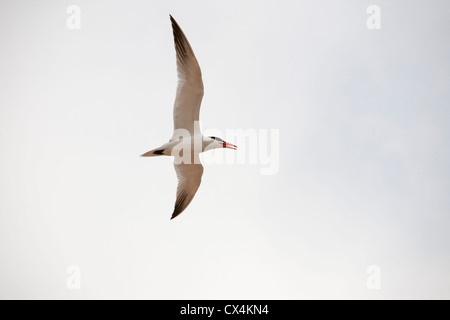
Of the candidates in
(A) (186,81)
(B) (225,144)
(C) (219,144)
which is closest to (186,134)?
(C) (219,144)

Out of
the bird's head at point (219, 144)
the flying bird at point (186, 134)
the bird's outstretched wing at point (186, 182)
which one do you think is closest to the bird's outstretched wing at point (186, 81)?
the flying bird at point (186, 134)

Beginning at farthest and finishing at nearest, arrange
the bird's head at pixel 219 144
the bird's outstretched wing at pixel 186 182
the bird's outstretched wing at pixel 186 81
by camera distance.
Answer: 1. the bird's outstretched wing at pixel 186 182
2. the bird's head at pixel 219 144
3. the bird's outstretched wing at pixel 186 81

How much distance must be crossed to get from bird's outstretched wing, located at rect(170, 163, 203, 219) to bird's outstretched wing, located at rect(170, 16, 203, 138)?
1.45m

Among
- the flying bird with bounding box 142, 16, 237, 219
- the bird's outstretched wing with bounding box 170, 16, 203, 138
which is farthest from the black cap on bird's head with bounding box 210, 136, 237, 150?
the bird's outstretched wing with bounding box 170, 16, 203, 138

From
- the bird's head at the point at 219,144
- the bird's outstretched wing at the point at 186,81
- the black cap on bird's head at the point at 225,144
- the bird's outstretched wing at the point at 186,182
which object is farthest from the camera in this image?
the bird's outstretched wing at the point at 186,182

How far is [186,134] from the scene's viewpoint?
10.8m

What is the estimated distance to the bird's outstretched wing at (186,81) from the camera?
9906 millimetres

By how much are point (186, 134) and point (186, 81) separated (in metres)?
1.37

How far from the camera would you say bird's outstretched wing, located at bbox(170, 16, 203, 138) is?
9906mm

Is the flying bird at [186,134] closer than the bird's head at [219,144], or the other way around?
the flying bird at [186,134]

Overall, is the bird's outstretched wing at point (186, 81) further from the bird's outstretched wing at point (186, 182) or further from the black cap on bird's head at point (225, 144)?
the bird's outstretched wing at point (186, 182)

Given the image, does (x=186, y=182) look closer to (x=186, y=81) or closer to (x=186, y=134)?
(x=186, y=134)

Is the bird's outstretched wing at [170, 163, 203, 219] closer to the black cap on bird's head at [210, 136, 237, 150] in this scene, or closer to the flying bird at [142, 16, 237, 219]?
the flying bird at [142, 16, 237, 219]

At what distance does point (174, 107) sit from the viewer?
10.5 metres
